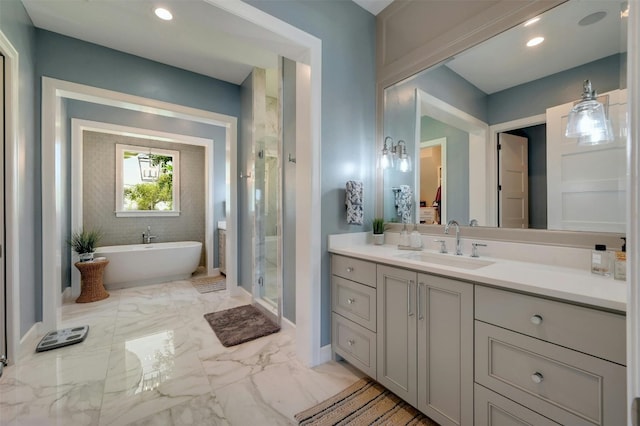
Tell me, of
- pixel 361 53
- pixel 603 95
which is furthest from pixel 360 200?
pixel 603 95

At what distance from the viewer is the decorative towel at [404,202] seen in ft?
7.23

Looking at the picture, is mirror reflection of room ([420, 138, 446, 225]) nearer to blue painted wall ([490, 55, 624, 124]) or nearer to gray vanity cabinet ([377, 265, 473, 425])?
blue painted wall ([490, 55, 624, 124])

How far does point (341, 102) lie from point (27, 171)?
105 inches

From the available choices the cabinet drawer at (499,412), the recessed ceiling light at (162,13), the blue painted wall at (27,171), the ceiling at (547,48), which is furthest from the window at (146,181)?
the cabinet drawer at (499,412)

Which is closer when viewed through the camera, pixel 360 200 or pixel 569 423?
pixel 569 423

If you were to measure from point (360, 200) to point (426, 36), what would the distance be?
1.32 m

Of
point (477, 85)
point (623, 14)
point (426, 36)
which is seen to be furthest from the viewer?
point (426, 36)

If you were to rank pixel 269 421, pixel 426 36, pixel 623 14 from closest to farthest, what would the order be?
1. pixel 623 14
2. pixel 269 421
3. pixel 426 36

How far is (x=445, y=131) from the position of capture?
1995 millimetres

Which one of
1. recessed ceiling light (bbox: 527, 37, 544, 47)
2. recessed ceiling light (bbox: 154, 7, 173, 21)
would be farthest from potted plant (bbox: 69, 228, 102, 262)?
recessed ceiling light (bbox: 527, 37, 544, 47)

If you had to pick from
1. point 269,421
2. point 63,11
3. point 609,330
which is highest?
point 63,11

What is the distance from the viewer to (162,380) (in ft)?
5.84

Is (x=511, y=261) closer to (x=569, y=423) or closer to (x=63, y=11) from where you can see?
(x=569, y=423)

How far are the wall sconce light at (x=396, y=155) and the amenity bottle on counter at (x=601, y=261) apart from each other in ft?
4.11
